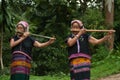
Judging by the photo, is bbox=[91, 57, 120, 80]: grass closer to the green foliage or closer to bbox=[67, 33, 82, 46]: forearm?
the green foliage

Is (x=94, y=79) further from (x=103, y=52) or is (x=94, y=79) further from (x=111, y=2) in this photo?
(x=111, y=2)

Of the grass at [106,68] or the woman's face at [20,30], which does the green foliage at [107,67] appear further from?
the woman's face at [20,30]

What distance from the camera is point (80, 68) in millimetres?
6141

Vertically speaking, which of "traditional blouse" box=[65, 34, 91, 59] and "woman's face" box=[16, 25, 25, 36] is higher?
"woman's face" box=[16, 25, 25, 36]

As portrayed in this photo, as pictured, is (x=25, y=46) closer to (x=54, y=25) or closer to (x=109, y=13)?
(x=54, y=25)

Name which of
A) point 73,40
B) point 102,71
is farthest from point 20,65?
point 102,71

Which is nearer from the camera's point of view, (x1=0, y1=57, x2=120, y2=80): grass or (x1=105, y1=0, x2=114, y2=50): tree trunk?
(x1=0, y1=57, x2=120, y2=80): grass

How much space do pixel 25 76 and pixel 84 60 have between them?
0.95m

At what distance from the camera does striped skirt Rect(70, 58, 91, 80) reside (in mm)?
6133

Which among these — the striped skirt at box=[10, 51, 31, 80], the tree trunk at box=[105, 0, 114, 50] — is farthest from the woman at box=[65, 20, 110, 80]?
the tree trunk at box=[105, 0, 114, 50]

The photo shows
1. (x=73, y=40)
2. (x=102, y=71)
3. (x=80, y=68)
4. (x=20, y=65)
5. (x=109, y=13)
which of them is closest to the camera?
(x=73, y=40)

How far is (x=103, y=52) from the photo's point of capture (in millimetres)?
14961

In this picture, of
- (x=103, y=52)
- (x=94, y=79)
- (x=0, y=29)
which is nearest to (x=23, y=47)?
(x=94, y=79)

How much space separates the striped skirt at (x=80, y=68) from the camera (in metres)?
6.13
